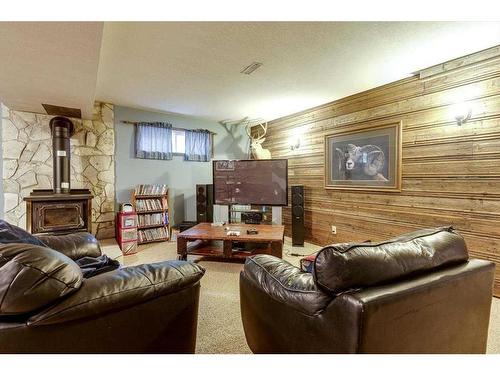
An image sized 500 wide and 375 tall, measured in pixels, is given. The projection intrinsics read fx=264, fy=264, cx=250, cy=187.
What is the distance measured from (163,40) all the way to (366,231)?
→ 127 inches

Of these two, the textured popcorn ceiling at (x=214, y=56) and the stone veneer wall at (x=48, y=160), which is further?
the stone veneer wall at (x=48, y=160)

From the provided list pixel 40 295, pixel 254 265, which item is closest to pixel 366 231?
pixel 254 265

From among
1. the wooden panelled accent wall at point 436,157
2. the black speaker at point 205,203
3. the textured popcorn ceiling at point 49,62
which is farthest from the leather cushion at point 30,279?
the black speaker at point 205,203

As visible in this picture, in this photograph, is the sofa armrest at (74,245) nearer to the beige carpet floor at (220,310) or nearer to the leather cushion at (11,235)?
the leather cushion at (11,235)

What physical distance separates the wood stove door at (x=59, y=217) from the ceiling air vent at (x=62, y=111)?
4.04ft

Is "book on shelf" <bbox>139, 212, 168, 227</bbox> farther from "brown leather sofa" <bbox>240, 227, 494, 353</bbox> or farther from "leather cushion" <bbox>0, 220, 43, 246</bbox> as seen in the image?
"brown leather sofa" <bbox>240, 227, 494, 353</bbox>

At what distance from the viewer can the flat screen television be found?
4.05 meters

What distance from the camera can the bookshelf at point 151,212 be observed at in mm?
4176

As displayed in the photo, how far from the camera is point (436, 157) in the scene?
9.18 feet

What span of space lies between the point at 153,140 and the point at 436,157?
4.13m

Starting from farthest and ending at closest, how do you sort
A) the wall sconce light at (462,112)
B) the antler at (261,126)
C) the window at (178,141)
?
the antler at (261,126) → the window at (178,141) → the wall sconce light at (462,112)

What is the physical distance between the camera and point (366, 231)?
3559 mm

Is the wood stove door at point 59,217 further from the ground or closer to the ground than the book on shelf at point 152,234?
further from the ground

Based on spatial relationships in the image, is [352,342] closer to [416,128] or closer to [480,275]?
[480,275]
